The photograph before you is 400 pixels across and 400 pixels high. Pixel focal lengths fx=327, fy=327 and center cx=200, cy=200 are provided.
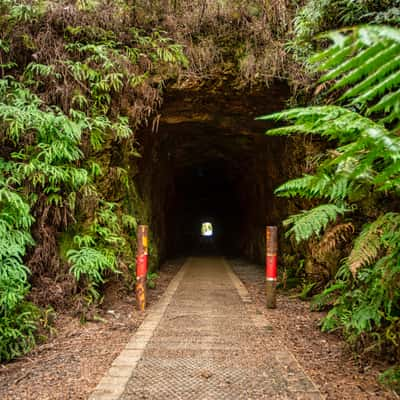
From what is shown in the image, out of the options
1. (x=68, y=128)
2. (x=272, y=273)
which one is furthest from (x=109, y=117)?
(x=272, y=273)

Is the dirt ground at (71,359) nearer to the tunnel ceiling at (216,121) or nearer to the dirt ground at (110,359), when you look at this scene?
the dirt ground at (110,359)

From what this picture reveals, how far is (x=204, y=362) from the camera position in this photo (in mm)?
2975

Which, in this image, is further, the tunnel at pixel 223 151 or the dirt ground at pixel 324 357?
the tunnel at pixel 223 151

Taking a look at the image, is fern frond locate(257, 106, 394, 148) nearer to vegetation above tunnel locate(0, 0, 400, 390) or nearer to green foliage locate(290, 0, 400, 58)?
vegetation above tunnel locate(0, 0, 400, 390)

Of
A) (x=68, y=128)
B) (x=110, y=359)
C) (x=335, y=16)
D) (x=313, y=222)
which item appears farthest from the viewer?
(x=335, y=16)

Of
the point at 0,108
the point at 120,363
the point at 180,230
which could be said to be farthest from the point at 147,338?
the point at 180,230

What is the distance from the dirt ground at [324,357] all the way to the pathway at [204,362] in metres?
0.15

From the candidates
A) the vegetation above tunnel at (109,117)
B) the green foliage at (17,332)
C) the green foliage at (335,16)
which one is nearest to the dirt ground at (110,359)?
the green foliage at (17,332)

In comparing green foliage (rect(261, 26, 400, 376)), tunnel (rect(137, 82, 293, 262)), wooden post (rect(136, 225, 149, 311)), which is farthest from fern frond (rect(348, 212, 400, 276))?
tunnel (rect(137, 82, 293, 262))

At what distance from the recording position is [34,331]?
11.8 ft

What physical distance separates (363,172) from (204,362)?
7.10 feet

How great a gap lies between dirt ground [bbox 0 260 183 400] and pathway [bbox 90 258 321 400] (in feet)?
0.52

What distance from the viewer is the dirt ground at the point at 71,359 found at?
8.41ft

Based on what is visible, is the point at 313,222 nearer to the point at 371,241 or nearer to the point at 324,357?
the point at 371,241
